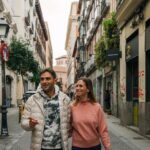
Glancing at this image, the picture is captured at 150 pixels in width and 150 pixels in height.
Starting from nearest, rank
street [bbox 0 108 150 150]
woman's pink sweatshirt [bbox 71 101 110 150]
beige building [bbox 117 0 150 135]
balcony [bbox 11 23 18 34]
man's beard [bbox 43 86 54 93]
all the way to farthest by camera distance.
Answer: man's beard [bbox 43 86 54 93]
woman's pink sweatshirt [bbox 71 101 110 150]
street [bbox 0 108 150 150]
beige building [bbox 117 0 150 135]
balcony [bbox 11 23 18 34]

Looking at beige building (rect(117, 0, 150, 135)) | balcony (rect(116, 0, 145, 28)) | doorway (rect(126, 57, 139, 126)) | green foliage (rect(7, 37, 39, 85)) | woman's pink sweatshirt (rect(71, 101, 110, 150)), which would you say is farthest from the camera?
green foliage (rect(7, 37, 39, 85))

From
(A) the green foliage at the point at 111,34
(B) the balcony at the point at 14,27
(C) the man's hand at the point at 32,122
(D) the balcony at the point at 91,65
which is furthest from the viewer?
(B) the balcony at the point at 14,27

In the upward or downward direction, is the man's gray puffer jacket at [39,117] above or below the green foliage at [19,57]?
below

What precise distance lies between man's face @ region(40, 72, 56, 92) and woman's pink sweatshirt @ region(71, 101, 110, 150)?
14.5 inches

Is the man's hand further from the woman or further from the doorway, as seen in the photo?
the doorway

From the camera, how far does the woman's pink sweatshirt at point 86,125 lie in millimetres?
5688

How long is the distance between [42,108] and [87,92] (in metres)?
0.57

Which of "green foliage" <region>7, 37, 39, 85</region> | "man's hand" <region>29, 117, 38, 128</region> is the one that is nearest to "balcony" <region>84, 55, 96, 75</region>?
"green foliage" <region>7, 37, 39, 85</region>

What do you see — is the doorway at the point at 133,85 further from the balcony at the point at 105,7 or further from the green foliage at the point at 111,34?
the balcony at the point at 105,7

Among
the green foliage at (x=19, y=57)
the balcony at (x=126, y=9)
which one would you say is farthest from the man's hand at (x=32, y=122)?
the green foliage at (x=19, y=57)

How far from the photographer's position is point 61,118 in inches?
219

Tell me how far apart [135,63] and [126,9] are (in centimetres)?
214

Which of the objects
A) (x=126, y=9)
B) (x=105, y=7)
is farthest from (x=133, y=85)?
(x=105, y=7)

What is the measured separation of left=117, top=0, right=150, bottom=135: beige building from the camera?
16578mm
